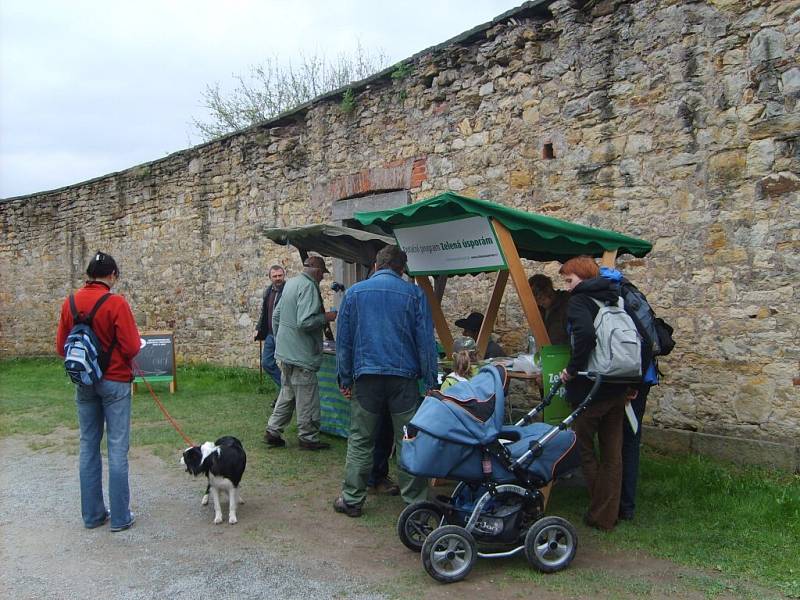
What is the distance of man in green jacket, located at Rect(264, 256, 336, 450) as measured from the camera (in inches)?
243

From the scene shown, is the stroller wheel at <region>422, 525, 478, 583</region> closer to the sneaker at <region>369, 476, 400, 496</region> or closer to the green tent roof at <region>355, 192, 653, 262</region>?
the sneaker at <region>369, 476, 400, 496</region>

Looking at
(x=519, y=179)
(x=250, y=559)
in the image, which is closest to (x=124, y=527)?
(x=250, y=559)

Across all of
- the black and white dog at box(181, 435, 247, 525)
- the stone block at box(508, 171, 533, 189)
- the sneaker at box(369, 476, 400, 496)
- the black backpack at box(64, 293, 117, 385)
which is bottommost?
the sneaker at box(369, 476, 400, 496)

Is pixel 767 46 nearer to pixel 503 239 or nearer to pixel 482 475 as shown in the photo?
pixel 503 239

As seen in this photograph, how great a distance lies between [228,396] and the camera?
9375mm

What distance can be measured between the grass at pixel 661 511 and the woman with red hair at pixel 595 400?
0.72 ft

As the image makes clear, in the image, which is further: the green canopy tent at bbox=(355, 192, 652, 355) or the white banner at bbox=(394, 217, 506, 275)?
the white banner at bbox=(394, 217, 506, 275)

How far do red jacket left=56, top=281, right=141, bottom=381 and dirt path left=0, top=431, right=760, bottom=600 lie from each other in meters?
1.02

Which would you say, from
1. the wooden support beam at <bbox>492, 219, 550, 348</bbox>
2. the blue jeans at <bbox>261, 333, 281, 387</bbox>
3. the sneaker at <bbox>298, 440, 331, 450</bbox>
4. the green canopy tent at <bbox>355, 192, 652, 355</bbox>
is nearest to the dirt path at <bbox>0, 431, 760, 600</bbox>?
the sneaker at <bbox>298, 440, 331, 450</bbox>

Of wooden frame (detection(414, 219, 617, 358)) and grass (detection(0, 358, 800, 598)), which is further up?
wooden frame (detection(414, 219, 617, 358))

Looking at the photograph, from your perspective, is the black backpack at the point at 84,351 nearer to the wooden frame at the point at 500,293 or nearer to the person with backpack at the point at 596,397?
the wooden frame at the point at 500,293

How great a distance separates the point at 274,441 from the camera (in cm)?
651

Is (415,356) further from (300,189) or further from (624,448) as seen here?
(300,189)

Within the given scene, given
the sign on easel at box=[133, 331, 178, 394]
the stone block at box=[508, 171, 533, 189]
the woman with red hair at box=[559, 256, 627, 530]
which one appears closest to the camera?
the woman with red hair at box=[559, 256, 627, 530]
